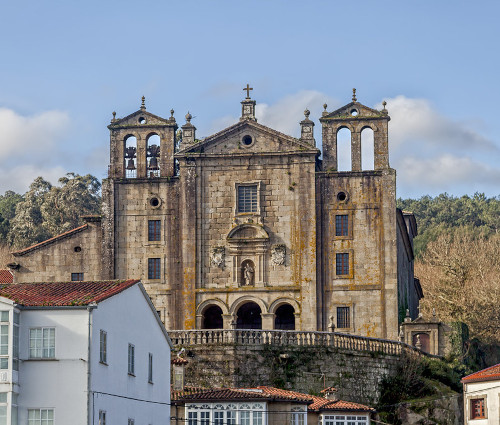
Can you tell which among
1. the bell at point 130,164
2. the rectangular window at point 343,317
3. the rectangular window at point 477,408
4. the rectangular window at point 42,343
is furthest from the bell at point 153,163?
the rectangular window at point 42,343

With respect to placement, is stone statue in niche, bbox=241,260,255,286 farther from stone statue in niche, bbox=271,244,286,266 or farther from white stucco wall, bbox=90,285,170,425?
white stucco wall, bbox=90,285,170,425

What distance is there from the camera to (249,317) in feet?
270

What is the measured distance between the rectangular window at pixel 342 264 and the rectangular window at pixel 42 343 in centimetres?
3728

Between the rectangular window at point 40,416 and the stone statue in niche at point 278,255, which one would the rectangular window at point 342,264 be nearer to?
the stone statue in niche at point 278,255

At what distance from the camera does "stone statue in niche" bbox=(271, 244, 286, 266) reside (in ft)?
264

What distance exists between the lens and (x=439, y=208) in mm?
156250

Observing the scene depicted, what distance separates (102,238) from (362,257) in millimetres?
15185

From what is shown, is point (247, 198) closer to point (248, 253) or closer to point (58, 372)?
point (248, 253)

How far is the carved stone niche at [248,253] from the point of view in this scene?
80.7m

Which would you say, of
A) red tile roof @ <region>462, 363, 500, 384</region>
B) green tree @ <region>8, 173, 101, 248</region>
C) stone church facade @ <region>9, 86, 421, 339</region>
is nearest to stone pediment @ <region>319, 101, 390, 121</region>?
stone church facade @ <region>9, 86, 421, 339</region>

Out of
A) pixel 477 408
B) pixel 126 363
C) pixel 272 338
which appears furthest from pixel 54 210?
pixel 126 363

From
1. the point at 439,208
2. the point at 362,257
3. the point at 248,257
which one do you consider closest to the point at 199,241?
the point at 248,257

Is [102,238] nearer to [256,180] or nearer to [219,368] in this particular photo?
[256,180]

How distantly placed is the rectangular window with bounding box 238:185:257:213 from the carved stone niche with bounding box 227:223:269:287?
1048mm
